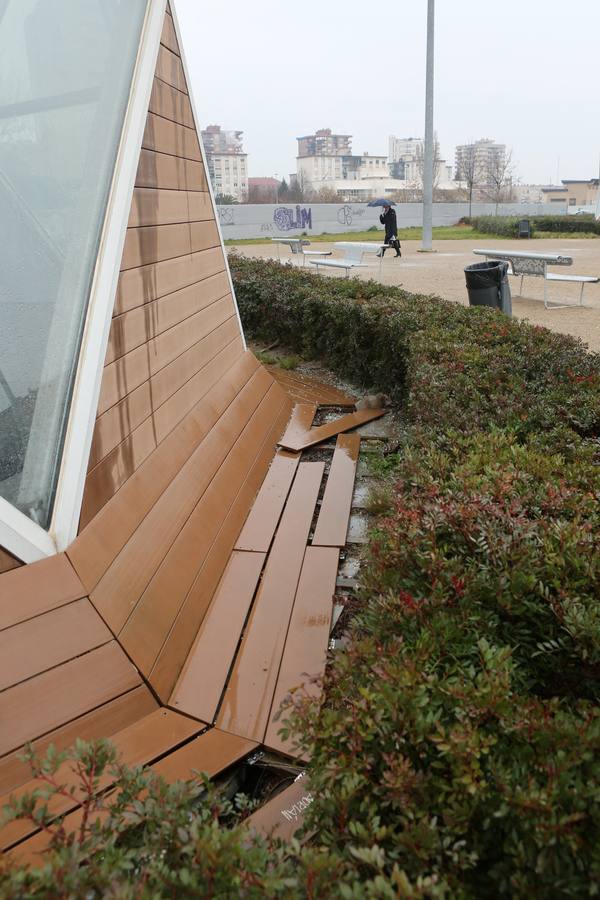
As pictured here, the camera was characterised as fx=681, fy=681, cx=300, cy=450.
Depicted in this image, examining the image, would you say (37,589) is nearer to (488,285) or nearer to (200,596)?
(200,596)

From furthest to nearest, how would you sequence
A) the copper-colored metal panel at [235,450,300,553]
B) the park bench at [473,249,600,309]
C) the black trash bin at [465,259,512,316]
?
the park bench at [473,249,600,309] → the black trash bin at [465,259,512,316] → the copper-colored metal panel at [235,450,300,553]

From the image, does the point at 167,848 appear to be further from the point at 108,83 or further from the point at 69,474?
the point at 108,83

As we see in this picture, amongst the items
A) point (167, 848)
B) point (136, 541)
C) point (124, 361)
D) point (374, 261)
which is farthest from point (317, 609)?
point (374, 261)

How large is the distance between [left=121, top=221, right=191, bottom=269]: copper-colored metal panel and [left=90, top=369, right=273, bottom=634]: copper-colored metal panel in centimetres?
118

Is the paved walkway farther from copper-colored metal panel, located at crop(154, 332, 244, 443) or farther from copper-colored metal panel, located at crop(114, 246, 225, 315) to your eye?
copper-colored metal panel, located at crop(114, 246, 225, 315)

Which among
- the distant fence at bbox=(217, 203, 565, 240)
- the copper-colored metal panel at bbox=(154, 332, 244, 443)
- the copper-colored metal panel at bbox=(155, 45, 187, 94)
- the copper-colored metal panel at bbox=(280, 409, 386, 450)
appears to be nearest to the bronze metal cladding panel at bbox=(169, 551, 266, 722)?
the copper-colored metal panel at bbox=(154, 332, 244, 443)

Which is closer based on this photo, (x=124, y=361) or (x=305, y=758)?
(x=305, y=758)

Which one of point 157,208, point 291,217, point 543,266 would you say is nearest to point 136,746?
point 157,208

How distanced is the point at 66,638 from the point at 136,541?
2.43 feet

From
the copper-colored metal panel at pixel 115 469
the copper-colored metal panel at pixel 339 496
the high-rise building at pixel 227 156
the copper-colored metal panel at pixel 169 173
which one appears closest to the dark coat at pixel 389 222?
the copper-colored metal panel at pixel 169 173

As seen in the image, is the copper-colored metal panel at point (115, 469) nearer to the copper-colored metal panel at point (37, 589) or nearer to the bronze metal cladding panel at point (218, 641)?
the copper-colored metal panel at point (37, 589)

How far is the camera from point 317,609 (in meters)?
3.34

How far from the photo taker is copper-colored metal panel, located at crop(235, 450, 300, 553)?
4.01 metres

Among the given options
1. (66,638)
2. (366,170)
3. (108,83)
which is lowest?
(66,638)
